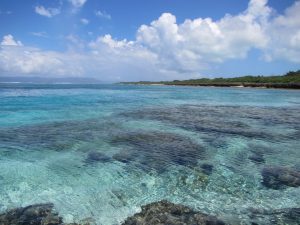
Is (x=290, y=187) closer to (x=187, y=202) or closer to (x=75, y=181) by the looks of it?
(x=187, y=202)

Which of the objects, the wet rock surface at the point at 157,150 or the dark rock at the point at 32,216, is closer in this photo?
the dark rock at the point at 32,216

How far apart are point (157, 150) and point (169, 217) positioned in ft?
21.8

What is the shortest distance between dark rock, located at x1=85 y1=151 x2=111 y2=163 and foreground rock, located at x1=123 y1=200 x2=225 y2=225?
489 cm

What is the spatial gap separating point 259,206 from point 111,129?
12.7 metres

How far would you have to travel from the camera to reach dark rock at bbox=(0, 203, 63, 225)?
7694 millimetres

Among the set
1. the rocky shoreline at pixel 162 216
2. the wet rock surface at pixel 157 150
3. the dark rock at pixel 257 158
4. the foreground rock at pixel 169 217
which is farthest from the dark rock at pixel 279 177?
the foreground rock at pixel 169 217

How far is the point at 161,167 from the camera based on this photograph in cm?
1198

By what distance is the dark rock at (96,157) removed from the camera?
12977 mm

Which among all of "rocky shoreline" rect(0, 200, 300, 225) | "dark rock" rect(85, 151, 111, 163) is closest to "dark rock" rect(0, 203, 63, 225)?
"rocky shoreline" rect(0, 200, 300, 225)

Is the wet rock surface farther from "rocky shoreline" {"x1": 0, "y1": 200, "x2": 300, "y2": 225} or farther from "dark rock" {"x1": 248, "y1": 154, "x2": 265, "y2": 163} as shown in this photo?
"rocky shoreline" {"x1": 0, "y1": 200, "x2": 300, "y2": 225}

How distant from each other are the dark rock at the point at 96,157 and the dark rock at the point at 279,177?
254 inches

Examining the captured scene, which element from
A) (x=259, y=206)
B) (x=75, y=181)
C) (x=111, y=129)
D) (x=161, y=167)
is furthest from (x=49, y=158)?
(x=259, y=206)

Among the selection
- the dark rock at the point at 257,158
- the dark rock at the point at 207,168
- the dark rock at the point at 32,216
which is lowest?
the dark rock at the point at 32,216

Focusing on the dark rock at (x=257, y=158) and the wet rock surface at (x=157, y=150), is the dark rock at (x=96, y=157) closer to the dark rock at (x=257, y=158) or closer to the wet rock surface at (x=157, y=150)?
the wet rock surface at (x=157, y=150)
